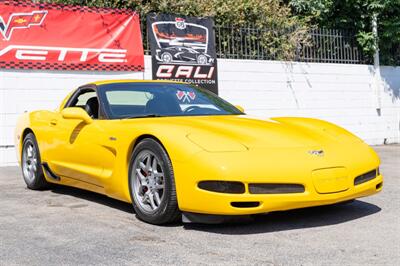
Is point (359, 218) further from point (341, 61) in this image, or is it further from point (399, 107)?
point (399, 107)

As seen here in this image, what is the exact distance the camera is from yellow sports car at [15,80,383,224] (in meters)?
3.98

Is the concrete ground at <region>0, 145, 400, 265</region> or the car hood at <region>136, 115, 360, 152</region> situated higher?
the car hood at <region>136, 115, 360, 152</region>

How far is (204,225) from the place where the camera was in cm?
436

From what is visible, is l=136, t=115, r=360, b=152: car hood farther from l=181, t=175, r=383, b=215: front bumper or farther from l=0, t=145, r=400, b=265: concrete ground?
l=0, t=145, r=400, b=265: concrete ground

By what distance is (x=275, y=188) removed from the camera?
158 inches

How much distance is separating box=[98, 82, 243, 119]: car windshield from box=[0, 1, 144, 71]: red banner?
15.0 feet

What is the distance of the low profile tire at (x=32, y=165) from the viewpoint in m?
6.41

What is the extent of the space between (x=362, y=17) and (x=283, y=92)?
3.42 metres

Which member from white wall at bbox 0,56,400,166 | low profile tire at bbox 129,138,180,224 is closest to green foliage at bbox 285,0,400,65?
white wall at bbox 0,56,400,166

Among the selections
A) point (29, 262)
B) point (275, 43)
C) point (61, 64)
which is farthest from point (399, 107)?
point (29, 262)

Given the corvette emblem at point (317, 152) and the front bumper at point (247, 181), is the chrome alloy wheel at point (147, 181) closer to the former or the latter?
the front bumper at point (247, 181)

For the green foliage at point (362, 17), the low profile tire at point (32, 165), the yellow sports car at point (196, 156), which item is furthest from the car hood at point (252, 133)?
the green foliage at point (362, 17)

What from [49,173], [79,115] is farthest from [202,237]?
[49,173]

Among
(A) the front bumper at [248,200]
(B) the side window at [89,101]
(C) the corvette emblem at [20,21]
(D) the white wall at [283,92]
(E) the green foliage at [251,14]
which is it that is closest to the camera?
(A) the front bumper at [248,200]
